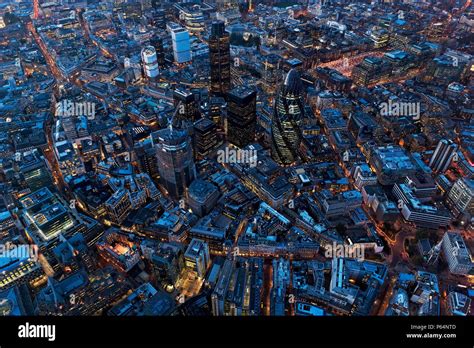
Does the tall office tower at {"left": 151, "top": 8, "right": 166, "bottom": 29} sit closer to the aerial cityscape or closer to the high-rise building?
the aerial cityscape

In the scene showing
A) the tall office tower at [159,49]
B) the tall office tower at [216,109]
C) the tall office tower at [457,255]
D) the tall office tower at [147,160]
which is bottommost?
the tall office tower at [457,255]

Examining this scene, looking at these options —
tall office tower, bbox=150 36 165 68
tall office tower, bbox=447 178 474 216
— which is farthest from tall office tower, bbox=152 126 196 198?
tall office tower, bbox=150 36 165 68

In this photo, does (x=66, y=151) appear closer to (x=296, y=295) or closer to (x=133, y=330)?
(x=296, y=295)

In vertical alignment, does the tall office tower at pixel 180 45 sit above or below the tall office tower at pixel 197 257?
above

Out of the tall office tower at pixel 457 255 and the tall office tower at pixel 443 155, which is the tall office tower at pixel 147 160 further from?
the tall office tower at pixel 443 155

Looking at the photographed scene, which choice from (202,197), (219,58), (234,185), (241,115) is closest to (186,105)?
(241,115)

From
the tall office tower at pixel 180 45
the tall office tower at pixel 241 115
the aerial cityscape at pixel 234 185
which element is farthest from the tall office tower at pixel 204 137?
the tall office tower at pixel 180 45
